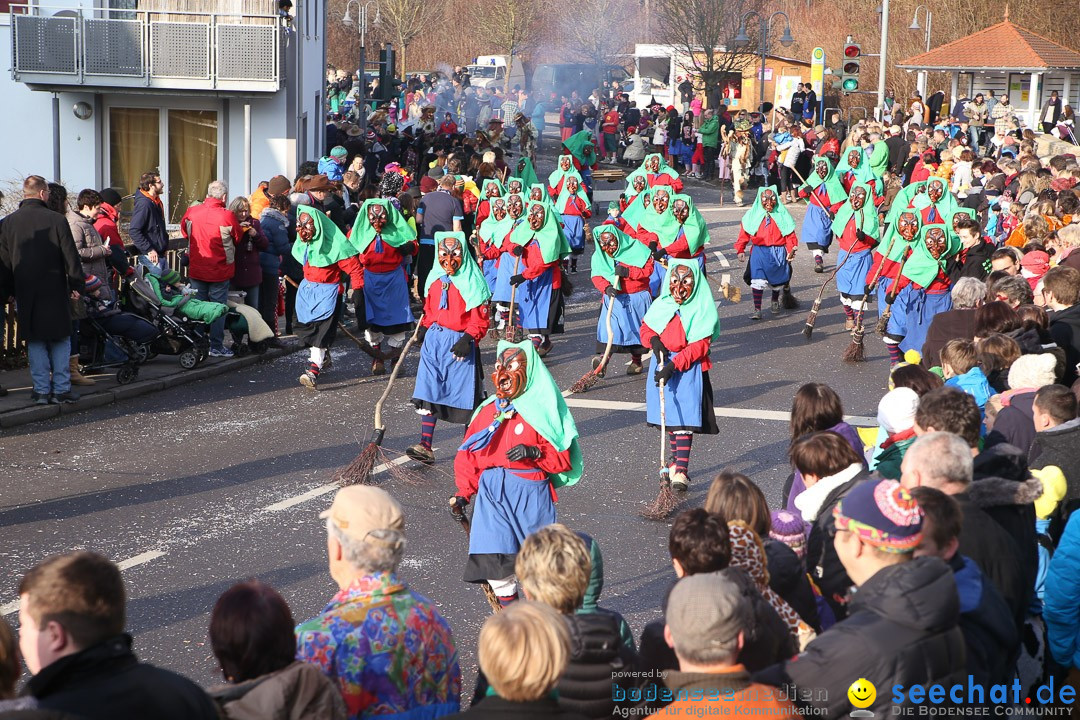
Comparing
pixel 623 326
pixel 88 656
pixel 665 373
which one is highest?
pixel 88 656

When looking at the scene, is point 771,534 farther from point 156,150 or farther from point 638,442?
point 156,150

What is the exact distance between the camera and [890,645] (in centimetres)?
389

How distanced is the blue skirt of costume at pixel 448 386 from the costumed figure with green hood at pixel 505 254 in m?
3.97

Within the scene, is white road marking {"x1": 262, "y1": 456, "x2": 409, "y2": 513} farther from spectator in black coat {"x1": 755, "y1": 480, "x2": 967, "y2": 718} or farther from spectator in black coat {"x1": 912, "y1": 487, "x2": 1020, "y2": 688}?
spectator in black coat {"x1": 755, "y1": 480, "x2": 967, "y2": 718}

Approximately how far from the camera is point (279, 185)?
15.2 meters

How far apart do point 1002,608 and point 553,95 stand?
53.2m

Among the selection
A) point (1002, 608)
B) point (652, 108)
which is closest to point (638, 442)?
point (1002, 608)

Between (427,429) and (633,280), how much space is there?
4.14m

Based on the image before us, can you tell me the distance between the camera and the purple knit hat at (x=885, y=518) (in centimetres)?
426

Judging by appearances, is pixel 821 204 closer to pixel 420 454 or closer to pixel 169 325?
pixel 169 325

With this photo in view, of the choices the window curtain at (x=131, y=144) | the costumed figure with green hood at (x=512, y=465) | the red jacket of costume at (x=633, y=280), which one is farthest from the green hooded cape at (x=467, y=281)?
the window curtain at (x=131, y=144)

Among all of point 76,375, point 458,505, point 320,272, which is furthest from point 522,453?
point 320,272

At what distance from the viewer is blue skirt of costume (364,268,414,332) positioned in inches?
551

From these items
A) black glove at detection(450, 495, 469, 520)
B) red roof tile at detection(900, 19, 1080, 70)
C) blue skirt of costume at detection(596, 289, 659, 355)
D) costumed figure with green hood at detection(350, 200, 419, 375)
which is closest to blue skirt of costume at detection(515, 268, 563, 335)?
blue skirt of costume at detection(596, 289, 659, 355)
